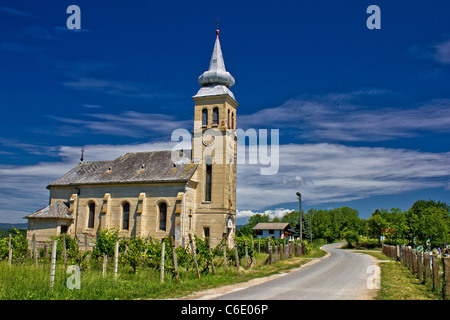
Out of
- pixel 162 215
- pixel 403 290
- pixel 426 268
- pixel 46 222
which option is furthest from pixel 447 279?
pixel 46 222

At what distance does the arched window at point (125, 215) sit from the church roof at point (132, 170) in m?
2.66

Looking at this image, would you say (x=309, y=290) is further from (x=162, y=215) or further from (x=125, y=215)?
(x=125, y=215)

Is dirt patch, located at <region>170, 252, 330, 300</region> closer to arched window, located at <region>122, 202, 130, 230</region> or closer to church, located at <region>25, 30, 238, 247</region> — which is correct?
church, located at <region>25, 30, 238, 247</region>

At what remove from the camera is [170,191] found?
3681 centimetres

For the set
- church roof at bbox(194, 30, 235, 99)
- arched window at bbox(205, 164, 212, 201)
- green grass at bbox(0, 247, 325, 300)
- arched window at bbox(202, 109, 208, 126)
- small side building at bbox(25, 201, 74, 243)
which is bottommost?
green grass at bbox(0, 247, 325, 300)

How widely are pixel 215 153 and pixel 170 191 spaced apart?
6.05 m

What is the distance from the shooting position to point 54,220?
38312 millimetres

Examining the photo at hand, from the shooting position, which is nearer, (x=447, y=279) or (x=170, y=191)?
(x=447, y=279)

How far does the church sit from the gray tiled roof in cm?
10

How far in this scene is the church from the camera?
3675 centimetres

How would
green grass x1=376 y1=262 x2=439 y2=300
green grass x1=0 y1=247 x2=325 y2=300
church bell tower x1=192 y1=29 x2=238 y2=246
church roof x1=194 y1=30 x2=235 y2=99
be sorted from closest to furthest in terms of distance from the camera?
green grass x1=0 y1=247 x2=325 y2=300
green grass x1=376 y1=262 x2=439 y2=300
church bell tower x1=192 y1=29 x2=238 y2=246
church roof x1=194 y1=30 x2=235 y2=99

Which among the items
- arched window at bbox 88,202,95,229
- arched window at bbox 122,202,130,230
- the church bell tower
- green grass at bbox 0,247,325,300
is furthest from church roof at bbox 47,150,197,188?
green grass at bbox 0,247,325,300
